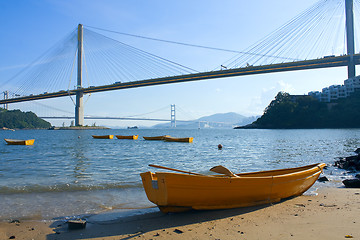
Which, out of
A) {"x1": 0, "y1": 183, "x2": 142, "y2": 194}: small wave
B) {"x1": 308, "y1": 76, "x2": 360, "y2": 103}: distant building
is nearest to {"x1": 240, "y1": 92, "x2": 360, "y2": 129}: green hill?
{"x1": 308, "y1": 76, "x2": 360, "y2": 103}: distant building

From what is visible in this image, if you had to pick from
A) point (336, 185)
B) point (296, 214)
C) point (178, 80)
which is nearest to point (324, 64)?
point (178, 80)

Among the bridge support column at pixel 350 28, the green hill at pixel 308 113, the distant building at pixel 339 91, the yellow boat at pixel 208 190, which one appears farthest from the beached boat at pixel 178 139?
the distant building at pixel 339 91

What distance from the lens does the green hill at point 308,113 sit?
64875 mm

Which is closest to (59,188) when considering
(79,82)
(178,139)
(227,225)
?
(227,225)

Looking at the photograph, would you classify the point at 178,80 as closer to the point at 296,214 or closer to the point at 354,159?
the point at 354,159

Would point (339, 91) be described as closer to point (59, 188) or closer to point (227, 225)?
point (59, 188)

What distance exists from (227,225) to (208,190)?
66cm

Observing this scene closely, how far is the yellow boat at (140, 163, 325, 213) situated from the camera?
4.38 m

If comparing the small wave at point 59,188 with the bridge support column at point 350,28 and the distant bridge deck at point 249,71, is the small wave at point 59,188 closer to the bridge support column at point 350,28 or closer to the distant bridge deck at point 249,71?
the distant bridge deck at point 249,71

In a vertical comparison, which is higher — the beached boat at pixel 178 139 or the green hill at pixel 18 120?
the green hill at pixel 18 120

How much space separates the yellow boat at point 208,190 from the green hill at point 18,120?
107446 millimetres

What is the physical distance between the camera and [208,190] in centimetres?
460

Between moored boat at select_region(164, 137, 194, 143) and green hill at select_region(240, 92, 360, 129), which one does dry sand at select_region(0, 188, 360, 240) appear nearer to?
moored boat at select_region(164, 137, 194, 143)

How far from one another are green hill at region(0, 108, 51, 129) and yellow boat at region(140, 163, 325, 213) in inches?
4230
